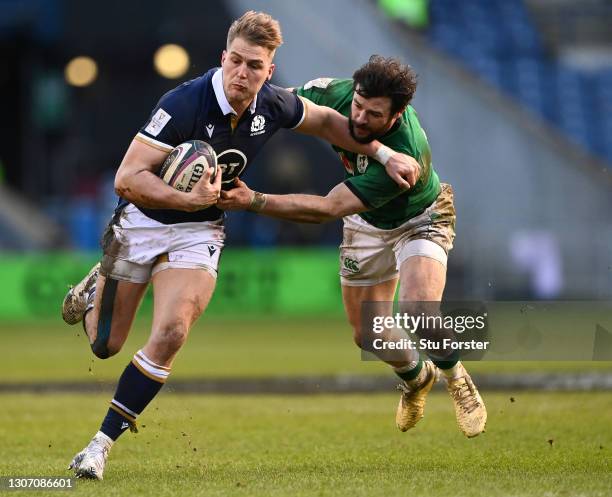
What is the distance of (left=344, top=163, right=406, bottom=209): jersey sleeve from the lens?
9.20m

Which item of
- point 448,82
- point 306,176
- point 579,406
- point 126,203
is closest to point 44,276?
point 306,176

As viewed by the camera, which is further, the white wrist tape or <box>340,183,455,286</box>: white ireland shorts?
<box>340,183,455,286</box>: white ireland shorts

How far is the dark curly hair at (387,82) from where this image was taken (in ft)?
29.2

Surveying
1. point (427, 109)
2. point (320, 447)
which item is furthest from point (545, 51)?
point (320, 447)

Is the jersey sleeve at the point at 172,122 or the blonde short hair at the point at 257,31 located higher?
the blonde short hair at the point at 257,31

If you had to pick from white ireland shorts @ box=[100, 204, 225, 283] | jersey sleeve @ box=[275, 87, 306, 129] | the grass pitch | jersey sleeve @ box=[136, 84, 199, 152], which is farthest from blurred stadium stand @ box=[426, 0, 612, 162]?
jersey sleeve @ box=[136, 84, 199, 152]

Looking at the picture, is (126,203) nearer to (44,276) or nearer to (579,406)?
(579,406)

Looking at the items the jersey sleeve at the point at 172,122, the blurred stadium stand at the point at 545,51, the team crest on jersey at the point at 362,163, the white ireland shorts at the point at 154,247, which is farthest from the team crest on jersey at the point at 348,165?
the blurred stadium stand at the point at 545,51

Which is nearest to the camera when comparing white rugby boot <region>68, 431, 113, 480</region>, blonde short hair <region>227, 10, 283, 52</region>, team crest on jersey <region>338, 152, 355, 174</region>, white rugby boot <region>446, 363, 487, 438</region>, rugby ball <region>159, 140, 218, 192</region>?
white rugby boot <region>68, 431, 113, 480</region>

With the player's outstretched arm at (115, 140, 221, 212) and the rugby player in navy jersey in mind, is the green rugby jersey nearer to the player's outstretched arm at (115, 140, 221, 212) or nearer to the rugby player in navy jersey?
the rugby player in navy jersey

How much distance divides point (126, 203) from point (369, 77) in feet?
6.33

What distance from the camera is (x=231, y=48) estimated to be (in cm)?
841

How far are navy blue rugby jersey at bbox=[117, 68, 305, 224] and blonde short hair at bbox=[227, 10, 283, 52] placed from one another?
0.36m

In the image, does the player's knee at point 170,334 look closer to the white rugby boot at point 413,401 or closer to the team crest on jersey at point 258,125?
the team crest on jersey at point 258,125
